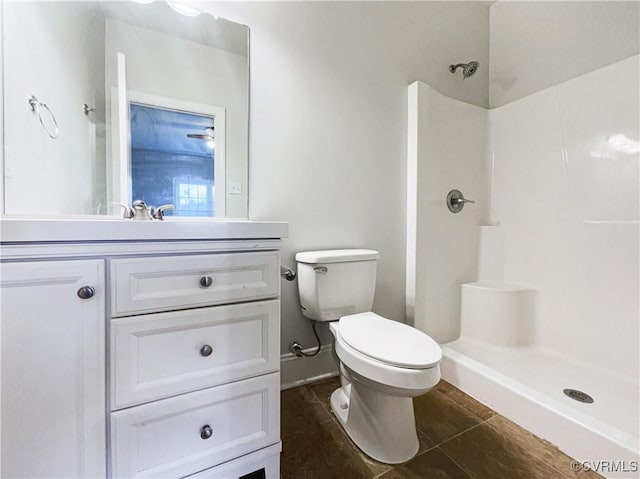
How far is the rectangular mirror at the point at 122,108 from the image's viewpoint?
2.98 ft

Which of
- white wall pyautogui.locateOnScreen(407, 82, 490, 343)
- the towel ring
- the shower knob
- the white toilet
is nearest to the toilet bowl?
the white toilet

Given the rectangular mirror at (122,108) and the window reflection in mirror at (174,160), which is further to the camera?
the window reflection in mirror at (174,160)

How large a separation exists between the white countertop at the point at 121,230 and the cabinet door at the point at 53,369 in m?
0.06

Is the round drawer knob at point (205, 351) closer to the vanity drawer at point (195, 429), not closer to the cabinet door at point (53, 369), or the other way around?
the vanity drawer at point (195, 429)

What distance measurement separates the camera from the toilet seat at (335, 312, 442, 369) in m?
0.88

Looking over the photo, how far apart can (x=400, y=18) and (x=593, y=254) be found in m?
1.72

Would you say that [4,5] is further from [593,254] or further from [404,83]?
[593,254]

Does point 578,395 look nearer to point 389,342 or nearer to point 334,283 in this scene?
point 389,342

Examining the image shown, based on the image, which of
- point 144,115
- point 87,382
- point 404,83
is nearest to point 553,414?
point 87,382

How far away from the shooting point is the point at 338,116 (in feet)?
4.85

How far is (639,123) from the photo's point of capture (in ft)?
4.25

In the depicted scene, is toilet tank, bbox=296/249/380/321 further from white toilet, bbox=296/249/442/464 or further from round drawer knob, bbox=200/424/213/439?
round drawer knob, bbox=200/424/213/439

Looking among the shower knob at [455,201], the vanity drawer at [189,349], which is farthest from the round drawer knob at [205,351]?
the shower knob at [455,201]

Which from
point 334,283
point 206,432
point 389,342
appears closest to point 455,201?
point 334,283
